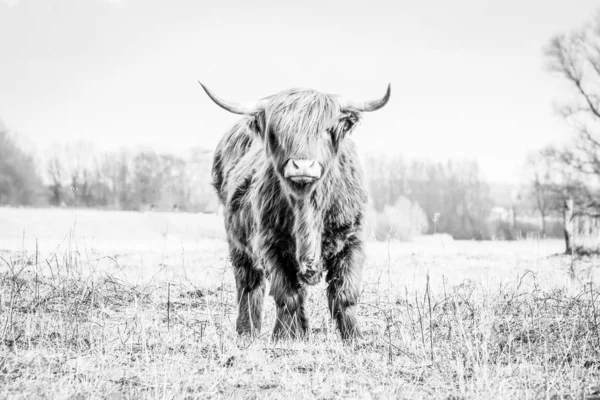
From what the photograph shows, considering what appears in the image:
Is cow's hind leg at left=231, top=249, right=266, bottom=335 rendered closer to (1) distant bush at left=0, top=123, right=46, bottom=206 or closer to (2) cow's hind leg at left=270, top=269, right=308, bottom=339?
(2) cow's hind leg at left=270, top=269, right=308, bottom=339

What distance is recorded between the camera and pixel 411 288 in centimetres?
638

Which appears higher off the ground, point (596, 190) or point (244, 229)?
point (596, 190)

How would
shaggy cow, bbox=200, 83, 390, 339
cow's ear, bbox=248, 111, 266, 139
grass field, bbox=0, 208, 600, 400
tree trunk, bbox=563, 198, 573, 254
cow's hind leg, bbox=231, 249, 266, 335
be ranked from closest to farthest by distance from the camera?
grass field, bbox=0, 208, 600, 400, shaggy cow, bbox=200, 83, 390, 339, cow's ear, bbox=248, 111, 266, 139, cow's hind leg, bbox=231, 249, 266, 335, tree trunk, bbox=563, 198, 573, 254

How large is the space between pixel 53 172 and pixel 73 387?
118 ft

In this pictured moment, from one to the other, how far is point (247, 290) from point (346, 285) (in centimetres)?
128

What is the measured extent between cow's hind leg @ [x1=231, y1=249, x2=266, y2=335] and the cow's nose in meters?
1.41

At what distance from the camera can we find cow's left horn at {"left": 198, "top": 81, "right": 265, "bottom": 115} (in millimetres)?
3988

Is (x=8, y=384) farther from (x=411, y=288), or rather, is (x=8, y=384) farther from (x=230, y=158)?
(x=411, y=288)

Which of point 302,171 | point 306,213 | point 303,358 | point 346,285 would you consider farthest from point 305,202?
point 303,358

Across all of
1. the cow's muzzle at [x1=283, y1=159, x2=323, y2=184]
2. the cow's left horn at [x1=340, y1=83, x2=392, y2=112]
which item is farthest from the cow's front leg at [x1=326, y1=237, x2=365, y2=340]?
the cow's left horn at [x1=340, y1=83, x2=392, y2=112]

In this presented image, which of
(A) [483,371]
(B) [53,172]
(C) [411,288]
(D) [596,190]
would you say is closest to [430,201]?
(D) [596,190]

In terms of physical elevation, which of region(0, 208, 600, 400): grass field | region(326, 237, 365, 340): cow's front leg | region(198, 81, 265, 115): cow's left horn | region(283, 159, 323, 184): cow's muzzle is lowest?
region(0, 208, 600, 400): grass field

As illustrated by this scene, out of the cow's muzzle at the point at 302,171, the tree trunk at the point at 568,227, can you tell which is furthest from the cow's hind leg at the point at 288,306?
the tree trunk at the point at 568,227

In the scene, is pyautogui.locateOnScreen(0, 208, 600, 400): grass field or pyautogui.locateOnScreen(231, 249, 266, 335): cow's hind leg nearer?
pyautogui.locateOnScreen(0, 208, 600, 400): grass field
